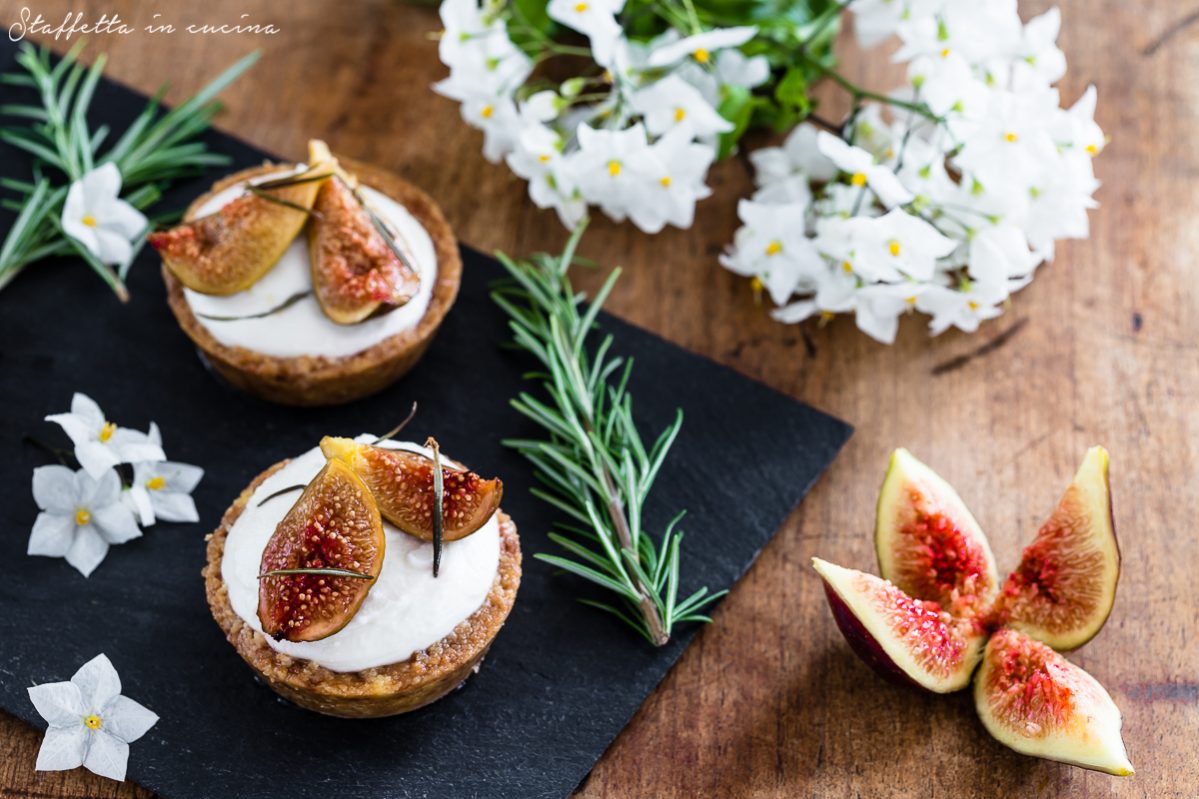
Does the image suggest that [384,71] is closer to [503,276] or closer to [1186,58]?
[503,276]

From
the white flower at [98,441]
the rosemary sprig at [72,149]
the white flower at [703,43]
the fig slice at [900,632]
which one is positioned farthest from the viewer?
the rosemary sprig at [72,149]

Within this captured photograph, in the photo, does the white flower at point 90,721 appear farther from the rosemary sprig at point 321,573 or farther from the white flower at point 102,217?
the white flower at point 102,217

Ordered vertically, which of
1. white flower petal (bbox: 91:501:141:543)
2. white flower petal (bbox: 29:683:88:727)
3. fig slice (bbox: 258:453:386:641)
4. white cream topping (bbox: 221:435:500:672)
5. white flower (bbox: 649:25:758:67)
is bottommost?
white flower petal (bbox: 29:683:88:727)

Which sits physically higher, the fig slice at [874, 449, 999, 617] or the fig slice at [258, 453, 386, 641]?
the fig slice at [258, 453, 386, 641]

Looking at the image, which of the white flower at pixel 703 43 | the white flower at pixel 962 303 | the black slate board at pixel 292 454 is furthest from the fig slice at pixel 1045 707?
the white flower at pixel 703 43

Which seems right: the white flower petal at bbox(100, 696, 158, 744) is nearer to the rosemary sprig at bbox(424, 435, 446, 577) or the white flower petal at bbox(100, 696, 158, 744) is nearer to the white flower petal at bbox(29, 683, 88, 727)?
the white flower petal at bbox(29, 683, 88, 727)

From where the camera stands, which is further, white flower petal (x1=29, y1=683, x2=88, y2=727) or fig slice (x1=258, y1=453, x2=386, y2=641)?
white flower petal (x1=29, y1=683, x2=88, y2=727)

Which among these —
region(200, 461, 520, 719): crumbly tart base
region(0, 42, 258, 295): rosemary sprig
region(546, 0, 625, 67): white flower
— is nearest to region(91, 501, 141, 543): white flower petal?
region(200, 461, 520, 719): crumbly tart base
